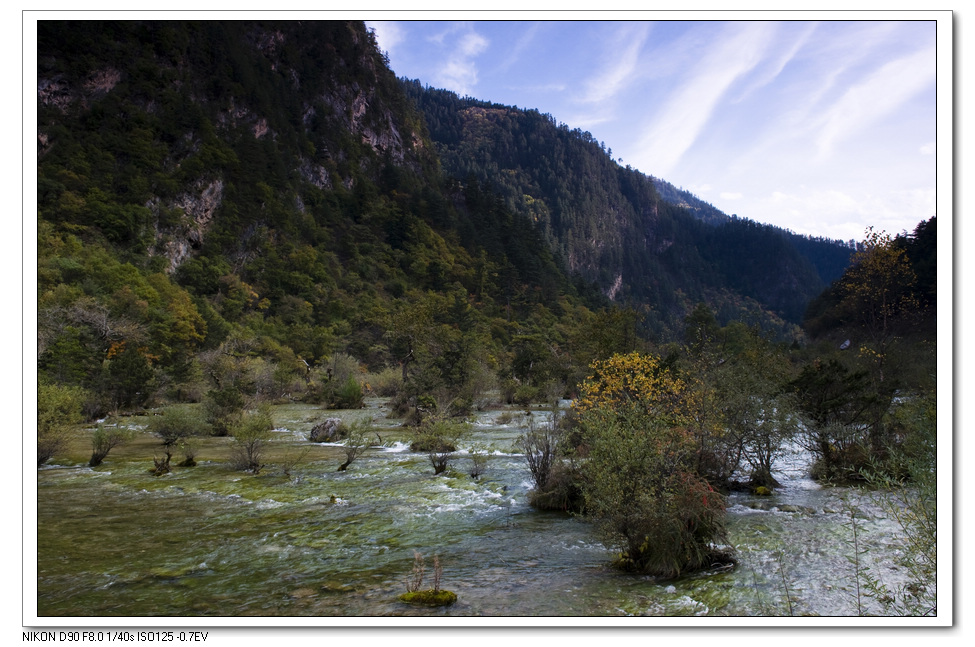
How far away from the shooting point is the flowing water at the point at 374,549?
8203mm

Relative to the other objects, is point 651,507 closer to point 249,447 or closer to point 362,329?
point 249,447

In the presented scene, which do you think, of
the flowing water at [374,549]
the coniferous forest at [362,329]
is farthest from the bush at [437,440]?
the flowing water at [374,549]

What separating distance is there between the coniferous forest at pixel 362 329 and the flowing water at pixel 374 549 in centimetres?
59

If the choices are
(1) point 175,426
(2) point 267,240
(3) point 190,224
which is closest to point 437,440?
(1) point 175,426

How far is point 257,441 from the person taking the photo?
64.5ft

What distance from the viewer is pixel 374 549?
36.0 feet

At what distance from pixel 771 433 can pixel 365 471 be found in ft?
47.5

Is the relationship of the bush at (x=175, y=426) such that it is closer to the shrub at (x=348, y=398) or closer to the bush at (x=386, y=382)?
the shrub at (x=348, y=398)

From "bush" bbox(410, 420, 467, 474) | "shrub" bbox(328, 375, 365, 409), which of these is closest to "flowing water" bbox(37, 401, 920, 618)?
"bush" bbox(410, 420, 467, 474)

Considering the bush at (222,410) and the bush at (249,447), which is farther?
the bush at (222,410)

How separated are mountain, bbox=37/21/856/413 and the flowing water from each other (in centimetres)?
622
